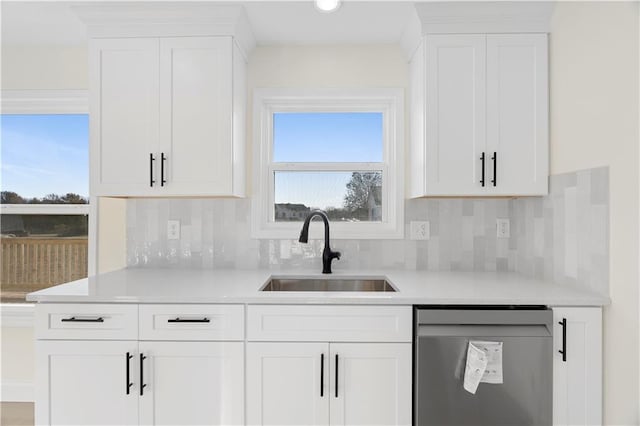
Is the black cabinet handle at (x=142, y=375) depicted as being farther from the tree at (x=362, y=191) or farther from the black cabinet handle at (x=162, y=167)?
the tree at (x=362, y=191)

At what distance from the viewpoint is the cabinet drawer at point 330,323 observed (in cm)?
156

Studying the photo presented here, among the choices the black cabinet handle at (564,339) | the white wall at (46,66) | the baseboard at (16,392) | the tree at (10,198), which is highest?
the white wall at (46,66)

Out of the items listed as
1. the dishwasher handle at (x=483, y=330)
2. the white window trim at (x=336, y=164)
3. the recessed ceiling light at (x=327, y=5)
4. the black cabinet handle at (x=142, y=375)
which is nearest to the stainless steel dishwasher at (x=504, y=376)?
the dishwasher handle at (x=483, y=330)

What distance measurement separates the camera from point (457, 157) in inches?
74.7

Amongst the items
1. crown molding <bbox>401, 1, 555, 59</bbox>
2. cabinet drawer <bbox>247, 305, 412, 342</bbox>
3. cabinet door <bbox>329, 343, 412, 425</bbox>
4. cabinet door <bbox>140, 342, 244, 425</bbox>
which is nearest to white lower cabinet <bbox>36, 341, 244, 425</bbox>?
cabinet door <bbox>140, 342, 244, 425</bbox>

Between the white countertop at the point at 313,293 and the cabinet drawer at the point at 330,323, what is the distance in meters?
0.04

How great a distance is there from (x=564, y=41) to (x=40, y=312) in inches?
109

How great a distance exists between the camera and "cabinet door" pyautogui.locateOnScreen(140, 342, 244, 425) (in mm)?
1563

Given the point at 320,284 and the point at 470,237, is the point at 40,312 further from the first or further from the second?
the point at 470,237

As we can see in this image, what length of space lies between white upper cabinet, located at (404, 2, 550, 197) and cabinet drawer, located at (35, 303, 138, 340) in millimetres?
1568

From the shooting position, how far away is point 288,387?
156cm

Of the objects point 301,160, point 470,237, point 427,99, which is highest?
point 427,99

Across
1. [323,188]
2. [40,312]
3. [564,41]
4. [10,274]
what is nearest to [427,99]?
[564,41]

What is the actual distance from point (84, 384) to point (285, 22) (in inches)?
81.3
